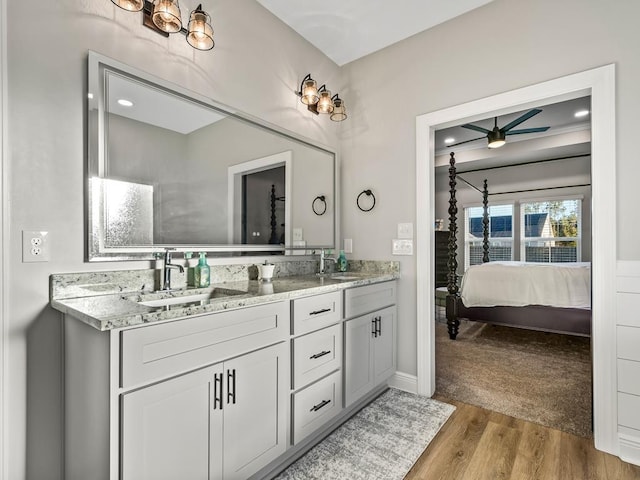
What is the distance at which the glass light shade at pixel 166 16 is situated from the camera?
5.10 ft

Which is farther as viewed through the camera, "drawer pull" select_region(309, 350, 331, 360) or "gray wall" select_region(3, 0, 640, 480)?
"drawer pull" select_region(309, 350, 331, 360)

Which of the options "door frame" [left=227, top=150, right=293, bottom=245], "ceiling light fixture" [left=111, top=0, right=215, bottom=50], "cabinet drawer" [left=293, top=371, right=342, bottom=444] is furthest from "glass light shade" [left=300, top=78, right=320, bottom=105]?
"cabinet drawer" [left=293, top=371, right=342, bottom=444]

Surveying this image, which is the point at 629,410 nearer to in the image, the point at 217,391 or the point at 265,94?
the point at 217,391

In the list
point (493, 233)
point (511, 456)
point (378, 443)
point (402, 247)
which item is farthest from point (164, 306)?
point (493, 233)

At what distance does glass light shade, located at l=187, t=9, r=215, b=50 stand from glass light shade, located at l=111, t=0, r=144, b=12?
0.80 feet

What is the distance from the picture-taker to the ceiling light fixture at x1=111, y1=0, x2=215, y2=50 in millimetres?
1513

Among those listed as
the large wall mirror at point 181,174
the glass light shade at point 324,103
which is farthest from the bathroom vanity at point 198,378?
the glass light shade at point 324,103

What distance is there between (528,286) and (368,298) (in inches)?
102

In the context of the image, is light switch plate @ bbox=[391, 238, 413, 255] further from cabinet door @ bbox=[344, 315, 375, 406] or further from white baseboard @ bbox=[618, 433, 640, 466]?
white baseboard @ bbox=[618, 433, 640, 466]

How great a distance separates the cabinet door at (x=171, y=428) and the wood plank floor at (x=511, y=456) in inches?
40.6

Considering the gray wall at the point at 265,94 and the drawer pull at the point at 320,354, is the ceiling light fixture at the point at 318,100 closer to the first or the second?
the gray wall at the point at 265,94

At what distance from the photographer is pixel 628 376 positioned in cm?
178

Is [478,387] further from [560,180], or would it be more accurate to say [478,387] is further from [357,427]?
[560,180]

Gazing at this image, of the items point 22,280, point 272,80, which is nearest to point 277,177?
point 272,80
